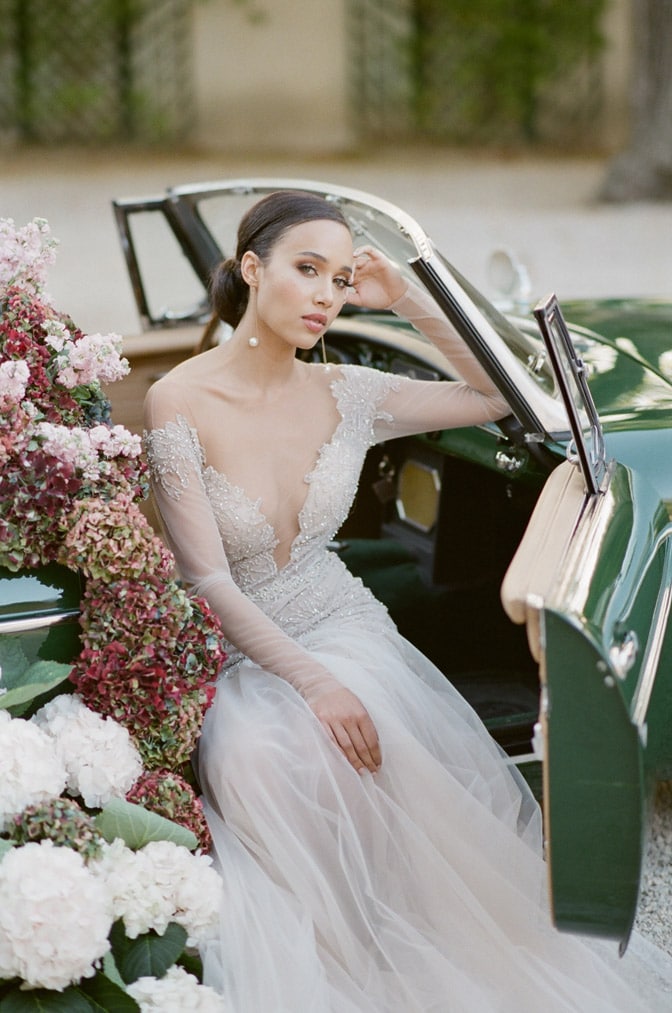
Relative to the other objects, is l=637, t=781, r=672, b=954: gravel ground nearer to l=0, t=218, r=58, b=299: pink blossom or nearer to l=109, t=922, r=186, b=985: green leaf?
l=109, t=922, r=186, b=985: green leaf

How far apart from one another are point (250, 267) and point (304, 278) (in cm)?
14

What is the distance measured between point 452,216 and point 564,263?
253cm

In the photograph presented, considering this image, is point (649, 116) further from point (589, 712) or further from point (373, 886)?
point (589, 712)

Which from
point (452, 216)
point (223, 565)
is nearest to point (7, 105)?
point (452, 216)

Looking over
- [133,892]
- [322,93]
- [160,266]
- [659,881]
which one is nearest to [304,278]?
[133,892]

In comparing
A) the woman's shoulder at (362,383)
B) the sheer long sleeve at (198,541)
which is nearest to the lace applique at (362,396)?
the woman's shoulder at (362,383)

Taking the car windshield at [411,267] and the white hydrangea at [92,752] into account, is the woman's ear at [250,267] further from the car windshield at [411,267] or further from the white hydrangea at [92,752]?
the white hydrangea at [92,752]

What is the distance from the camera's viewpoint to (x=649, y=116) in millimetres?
13156

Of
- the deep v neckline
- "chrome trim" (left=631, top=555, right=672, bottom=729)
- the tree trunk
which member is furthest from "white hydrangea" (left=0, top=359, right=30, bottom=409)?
the tree trunk

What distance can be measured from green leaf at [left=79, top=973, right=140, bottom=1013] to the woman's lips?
1363 mm

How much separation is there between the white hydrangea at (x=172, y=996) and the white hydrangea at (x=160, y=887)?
3.1 inches

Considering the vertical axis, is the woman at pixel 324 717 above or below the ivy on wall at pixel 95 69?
below

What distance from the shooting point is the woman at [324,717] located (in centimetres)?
246

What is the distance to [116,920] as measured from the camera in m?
2.25
